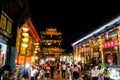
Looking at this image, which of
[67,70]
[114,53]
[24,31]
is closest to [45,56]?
[67,70]

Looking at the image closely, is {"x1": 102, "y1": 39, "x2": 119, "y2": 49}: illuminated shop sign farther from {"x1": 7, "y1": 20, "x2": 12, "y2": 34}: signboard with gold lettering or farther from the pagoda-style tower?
the pagoda-style tower

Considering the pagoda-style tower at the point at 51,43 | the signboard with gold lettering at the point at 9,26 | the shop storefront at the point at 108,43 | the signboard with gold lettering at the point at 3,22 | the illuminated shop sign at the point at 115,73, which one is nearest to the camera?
the signboard with gold lettering at the point at 3,22

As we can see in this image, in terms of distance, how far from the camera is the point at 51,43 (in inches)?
2584

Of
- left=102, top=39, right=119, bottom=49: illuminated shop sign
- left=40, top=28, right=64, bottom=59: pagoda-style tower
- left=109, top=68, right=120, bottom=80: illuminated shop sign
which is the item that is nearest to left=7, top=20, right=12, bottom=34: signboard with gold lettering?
left=102, top=39, right=119, bottom=49: illuminated shop sign

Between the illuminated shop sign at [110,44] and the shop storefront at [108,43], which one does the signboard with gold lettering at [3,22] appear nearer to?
the shop storefront at [108,43]

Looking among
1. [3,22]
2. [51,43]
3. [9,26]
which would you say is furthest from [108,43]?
[51,43]

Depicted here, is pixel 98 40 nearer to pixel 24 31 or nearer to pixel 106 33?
pixel 106 33

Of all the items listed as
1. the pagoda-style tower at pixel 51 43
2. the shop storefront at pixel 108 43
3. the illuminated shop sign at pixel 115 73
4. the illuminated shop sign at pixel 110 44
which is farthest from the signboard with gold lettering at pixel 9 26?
the pagoda-style tower at pixel 51 43

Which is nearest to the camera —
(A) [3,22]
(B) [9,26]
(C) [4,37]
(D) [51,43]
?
(A) [3,22]

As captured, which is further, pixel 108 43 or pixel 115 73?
pixel 108 43

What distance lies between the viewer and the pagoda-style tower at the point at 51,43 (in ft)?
205

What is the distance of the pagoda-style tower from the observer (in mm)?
62469

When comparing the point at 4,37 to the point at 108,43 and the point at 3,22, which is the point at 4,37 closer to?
the point at 3,22

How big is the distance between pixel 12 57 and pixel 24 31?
5785 millimetres
